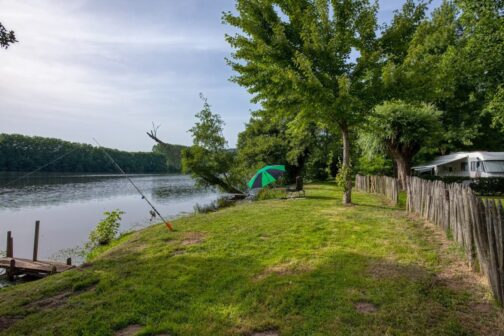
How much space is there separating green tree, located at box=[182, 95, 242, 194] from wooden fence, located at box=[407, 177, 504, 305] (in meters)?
19.3

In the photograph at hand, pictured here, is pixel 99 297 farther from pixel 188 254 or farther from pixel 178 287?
pixel 188 254

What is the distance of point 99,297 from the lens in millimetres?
5340

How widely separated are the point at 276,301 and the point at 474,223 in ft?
12.0

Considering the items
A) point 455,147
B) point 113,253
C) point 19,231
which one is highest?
point 455,147

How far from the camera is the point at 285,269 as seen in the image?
597cm

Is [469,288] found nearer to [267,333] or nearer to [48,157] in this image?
[267,333]

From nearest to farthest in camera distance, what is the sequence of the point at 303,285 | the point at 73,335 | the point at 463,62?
the point at 73,335
the point at 303,285
the point at 463,62

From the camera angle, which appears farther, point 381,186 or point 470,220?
point 381,186

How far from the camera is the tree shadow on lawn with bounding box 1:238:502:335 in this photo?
3977mm

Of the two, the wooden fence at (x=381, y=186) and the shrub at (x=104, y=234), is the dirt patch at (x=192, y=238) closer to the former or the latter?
the shrub at (x=104, y=234)

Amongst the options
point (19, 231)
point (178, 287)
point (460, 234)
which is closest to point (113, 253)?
point (178, 287)

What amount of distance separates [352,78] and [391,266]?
926cm

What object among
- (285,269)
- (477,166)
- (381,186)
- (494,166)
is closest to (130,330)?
(285,269)

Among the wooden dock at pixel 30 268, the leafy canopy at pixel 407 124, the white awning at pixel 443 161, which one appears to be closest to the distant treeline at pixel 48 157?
the wooden dock at pixel 30 268
